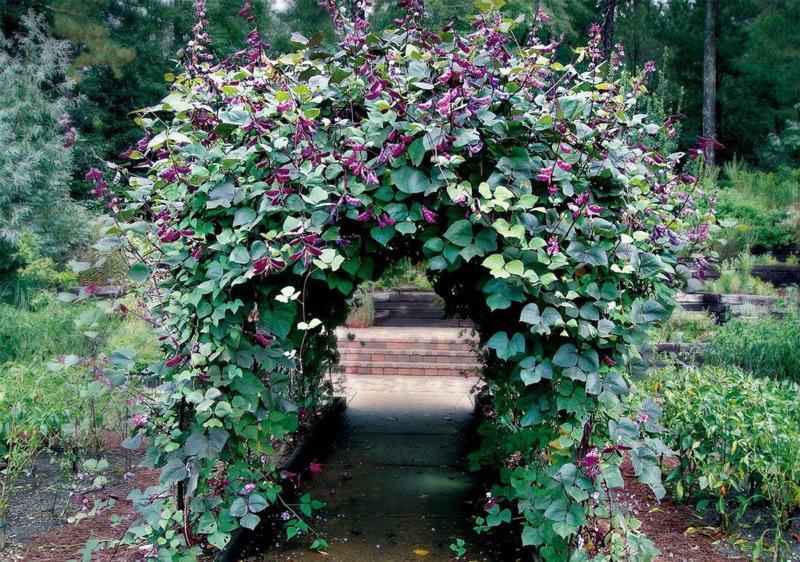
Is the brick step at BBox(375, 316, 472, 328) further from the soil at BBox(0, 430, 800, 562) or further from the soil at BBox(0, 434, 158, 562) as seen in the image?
the soil at BBox(0, 430, 800, 562)

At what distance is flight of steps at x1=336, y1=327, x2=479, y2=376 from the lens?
8234 millimetres

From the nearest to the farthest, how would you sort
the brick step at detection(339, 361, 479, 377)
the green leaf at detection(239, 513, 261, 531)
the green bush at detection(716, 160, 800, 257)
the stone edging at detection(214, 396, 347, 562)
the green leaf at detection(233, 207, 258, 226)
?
the green leaf at detection(233, 207, 258, 226), the green leaf at detection(239, 513, 261, 531), the stone edging at detection(214, 396, 347, 562), the brick step at detection(339, 361, 479, 377), the green bush at detection(716, 160, 800, 257)

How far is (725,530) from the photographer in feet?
11.3

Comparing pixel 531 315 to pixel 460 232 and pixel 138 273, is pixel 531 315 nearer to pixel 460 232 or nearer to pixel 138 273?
pixel 460 232

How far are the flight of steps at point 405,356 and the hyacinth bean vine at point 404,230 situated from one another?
219 inches

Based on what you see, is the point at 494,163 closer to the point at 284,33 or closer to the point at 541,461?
the point at 541,461

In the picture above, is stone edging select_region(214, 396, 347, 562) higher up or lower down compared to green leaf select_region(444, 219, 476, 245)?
lower down

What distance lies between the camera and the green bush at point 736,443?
3.14 m

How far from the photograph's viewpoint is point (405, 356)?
831 centimetres

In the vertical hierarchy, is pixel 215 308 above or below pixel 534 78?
below

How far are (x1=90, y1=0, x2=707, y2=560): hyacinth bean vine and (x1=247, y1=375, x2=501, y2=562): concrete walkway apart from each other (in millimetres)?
989

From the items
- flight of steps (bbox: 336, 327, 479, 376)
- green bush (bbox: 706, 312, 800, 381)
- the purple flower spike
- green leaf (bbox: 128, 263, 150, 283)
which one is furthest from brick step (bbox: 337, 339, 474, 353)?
the purple flower spike

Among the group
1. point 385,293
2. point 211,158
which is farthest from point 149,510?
point 385,293

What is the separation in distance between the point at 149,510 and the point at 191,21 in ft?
57.3
